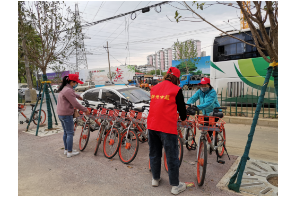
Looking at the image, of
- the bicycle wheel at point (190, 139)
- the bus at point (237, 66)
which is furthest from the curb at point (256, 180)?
the bus at point (237, 66)

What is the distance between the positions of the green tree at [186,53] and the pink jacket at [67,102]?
3584 cm

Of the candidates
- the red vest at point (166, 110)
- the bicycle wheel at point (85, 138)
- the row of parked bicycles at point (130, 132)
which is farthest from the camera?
the bicycle wheel at point (85, 138)

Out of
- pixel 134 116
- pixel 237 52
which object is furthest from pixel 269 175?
pixel 237 52

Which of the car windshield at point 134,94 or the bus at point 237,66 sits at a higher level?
the bus at point 237,66

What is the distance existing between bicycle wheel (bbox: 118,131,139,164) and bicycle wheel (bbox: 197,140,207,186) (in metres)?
1.36

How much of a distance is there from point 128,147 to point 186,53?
3661 centimetres

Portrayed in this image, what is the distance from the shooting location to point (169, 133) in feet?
9.85

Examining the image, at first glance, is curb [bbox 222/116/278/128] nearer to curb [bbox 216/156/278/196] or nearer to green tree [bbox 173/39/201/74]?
curb [bbox 216/156/278/196]

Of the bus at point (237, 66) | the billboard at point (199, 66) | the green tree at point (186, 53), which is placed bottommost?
the bus at point (237, 66)

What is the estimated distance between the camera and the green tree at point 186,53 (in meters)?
38.8

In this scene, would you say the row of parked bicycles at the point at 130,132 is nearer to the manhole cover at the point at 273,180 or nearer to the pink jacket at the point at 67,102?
the pink jacket at the point at 67,102

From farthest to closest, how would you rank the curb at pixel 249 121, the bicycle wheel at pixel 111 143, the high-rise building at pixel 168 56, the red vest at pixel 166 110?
the high-rise building at pixel 168 56, the curb at pixel 249 121, the bicycle wheel at pixel 111 143, the red vest at pixel 166 110
